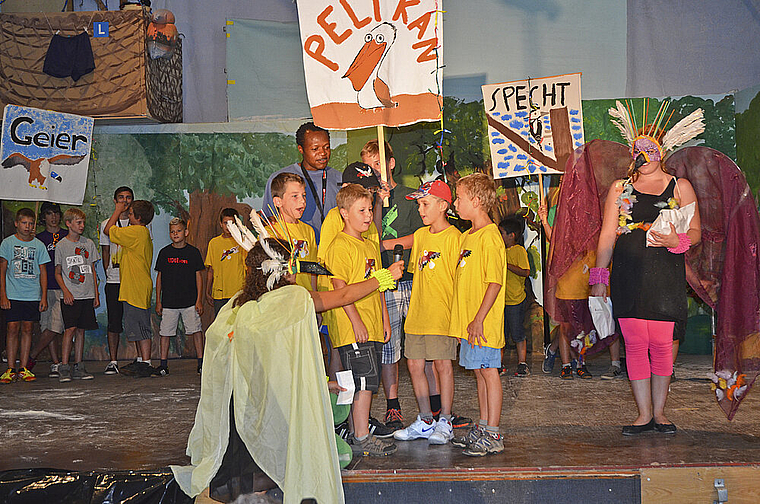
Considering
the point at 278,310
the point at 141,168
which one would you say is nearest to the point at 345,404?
the point at 278,310

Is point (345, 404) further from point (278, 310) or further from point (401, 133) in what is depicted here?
point (401, 133)

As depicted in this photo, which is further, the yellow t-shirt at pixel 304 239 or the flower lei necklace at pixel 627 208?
the yellow t-shirt at pixel 304 239

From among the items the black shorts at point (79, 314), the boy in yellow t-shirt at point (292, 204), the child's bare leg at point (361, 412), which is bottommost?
the child's bare leg at point (361, 412)

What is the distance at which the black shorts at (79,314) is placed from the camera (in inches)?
251

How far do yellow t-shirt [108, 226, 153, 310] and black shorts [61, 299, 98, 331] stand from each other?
0.99 ft

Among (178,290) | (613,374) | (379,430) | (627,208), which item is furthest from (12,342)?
(627,208)

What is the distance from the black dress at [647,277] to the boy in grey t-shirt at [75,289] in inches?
181

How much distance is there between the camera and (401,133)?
7.49m

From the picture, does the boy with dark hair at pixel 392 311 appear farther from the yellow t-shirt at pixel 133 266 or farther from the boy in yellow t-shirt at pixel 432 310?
the yellow t-shirt at pixel 133 266

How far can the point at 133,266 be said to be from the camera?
666 centimetres

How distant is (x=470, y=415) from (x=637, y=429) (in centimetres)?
102

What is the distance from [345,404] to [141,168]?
5169 millimetres

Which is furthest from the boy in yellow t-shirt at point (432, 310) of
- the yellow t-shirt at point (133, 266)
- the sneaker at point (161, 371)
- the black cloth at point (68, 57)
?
the black cloth at point (68, 57)

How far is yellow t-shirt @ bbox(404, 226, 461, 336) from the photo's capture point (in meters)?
3.97
